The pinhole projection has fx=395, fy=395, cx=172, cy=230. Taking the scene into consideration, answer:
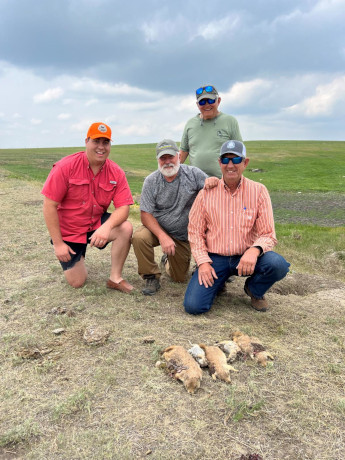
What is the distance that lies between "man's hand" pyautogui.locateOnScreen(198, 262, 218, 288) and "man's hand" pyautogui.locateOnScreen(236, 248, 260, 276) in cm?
37

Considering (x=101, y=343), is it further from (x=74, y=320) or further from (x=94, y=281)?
A: (x=94, y=281)

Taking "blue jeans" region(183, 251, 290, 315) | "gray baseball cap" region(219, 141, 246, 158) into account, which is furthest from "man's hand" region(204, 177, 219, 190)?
"blue jeans" region(183, 251, 290, 315)

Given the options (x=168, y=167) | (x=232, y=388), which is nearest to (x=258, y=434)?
(x=232, y=388)

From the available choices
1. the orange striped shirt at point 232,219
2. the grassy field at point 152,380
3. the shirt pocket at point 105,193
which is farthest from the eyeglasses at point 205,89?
the grassy field at point 152,380

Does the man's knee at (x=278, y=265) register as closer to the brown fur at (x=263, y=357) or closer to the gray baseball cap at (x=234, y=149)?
the brown fur at (x=263, y=357)

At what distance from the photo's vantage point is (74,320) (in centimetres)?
477

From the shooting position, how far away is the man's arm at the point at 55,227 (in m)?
5.31

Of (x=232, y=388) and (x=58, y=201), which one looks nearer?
(x=232, y=388)

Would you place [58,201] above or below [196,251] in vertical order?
above

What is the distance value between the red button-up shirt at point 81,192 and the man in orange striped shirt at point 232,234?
1.25 metres

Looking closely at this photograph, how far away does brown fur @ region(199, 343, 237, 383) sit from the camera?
3627 millimetres

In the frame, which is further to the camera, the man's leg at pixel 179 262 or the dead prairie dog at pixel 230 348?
the man's leg at pixel 179 262

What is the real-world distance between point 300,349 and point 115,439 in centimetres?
228

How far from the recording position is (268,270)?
4969 millimetres
